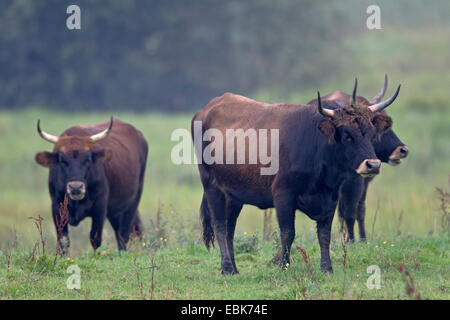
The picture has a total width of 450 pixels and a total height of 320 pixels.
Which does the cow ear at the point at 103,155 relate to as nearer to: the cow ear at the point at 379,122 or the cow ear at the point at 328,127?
the cow ear at the point at 328,127

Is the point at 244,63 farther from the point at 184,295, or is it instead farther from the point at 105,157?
the point at 184,295

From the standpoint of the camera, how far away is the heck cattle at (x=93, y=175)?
9.45 metres

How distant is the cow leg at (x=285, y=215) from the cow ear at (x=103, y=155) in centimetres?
318

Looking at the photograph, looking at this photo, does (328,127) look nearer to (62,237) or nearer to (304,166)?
(304,166)

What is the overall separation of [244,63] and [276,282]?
3493cm

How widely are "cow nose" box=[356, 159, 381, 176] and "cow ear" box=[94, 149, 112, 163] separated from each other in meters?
3.94

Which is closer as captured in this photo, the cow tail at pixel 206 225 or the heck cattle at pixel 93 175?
the cow tail at pixel 206 225

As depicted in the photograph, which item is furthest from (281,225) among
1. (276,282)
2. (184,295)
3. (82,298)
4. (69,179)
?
(69,179)

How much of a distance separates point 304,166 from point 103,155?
135 inches

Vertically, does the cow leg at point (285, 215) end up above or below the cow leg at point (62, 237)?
above

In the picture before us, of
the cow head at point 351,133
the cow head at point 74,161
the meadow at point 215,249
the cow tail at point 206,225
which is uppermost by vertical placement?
the cow head at point 351,133

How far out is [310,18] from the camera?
137 ft

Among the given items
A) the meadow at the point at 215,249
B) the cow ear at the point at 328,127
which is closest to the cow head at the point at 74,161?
the meadow at the point at 215,249
